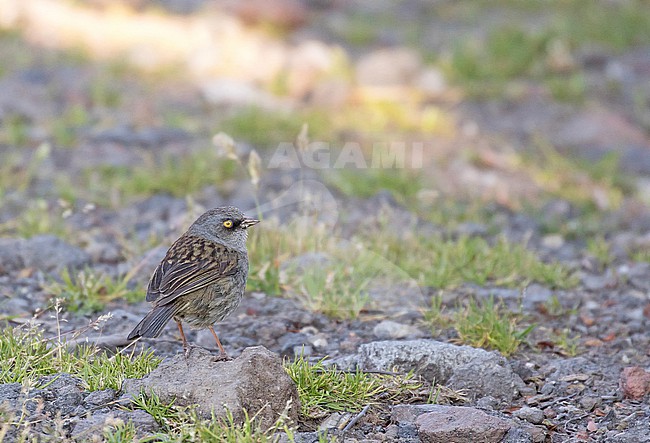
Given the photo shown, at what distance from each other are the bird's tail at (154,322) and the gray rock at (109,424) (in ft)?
1.49

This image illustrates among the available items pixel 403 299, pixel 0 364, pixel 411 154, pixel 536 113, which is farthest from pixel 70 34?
pixel 0 364

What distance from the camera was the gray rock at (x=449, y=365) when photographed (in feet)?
16.8

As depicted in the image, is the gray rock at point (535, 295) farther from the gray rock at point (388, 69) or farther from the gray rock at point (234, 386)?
the gray rock at point (388, 69)

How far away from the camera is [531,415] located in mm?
4836

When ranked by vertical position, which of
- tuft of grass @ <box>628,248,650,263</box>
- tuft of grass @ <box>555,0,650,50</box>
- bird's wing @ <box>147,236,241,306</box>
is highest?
tuft of grass @ <box>555,0,650,50</box>

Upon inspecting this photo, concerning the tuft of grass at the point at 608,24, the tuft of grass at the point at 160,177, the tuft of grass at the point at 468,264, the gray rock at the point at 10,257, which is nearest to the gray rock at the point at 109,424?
the gray rock at the point at 10,257

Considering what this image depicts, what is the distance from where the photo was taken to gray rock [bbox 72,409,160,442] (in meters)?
4.14

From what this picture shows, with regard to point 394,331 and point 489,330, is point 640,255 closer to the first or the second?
point 489,330

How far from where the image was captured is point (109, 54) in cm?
1131

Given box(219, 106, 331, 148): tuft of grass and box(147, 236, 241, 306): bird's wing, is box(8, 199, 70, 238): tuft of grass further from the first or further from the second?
box(219, 106, 331, 148): tuft of grass

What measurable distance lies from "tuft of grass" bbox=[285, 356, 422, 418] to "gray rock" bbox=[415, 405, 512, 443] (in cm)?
38

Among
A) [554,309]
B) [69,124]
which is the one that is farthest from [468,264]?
[69,124]

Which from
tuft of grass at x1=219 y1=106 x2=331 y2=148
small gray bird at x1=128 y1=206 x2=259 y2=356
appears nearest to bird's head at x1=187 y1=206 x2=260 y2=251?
small gray bird at x1=128 y1=206 x2=259 y2=356

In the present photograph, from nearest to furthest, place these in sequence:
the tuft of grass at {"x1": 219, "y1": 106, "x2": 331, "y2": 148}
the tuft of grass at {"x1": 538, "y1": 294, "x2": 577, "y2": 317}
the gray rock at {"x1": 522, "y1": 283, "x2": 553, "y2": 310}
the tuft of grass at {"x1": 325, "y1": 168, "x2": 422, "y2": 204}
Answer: the tuft of grass at {"x1": 538, "y1": 294, "x2": 577, "y2": 317} < the gray rock at {"x1": 522, "y1": 283, "x2": 553, "y2": 310} < the tuft of grass at {"x1": 325, "y1": 168, "x2": 422, "y2": 204} < the tuft of grass at {"x1": 219, "y1": 106, "x2": 331, "y2": 148}
